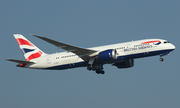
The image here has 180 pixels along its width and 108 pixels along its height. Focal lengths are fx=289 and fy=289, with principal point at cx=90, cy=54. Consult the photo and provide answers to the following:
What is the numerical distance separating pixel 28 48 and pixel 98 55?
13.7 m

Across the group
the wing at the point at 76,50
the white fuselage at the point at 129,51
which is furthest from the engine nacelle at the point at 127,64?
the wing at the point at 76,50

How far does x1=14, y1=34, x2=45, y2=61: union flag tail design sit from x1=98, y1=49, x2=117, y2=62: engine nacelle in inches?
456

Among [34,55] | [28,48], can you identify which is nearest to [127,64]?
[34,55]

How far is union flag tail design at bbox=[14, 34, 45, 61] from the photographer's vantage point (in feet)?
155

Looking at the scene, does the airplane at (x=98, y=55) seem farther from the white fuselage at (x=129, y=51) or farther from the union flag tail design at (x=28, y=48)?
the union flag tail design at (x=28, y=48)

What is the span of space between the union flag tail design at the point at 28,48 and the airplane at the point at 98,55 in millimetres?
822

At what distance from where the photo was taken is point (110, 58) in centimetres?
3991

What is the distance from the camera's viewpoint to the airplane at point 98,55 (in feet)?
132

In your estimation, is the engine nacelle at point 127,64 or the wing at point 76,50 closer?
the wing at point 76,50

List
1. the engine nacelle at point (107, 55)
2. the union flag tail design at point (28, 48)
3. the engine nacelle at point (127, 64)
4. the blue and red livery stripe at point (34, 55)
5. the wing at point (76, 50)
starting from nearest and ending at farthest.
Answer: the wing at point (76, 50) → the engine nacelle at point (107, 55) → the engine nacelle at point (127, 64) → the blue and red livery stripe at point (34, 55) → the union flag tail design at point (28, 48)

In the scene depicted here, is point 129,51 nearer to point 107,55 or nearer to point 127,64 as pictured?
point 107,55

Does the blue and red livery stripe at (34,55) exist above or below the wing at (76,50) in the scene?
above

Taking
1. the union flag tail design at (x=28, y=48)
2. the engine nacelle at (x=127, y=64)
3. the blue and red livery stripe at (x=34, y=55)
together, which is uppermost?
the union flag tail design at (x=28, y=48)

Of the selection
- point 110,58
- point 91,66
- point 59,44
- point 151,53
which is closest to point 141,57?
point 151,53
